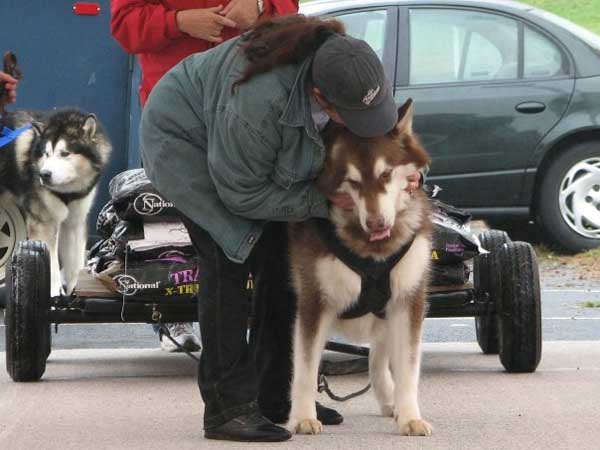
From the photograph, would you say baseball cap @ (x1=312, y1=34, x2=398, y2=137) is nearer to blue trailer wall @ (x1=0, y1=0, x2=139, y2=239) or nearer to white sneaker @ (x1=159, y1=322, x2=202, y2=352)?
white sneaker @ (x1=159, y1=322, x2=202, y2=352)

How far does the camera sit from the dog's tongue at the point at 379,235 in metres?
5.49

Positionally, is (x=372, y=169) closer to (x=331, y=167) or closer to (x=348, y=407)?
(x=331, y=167)

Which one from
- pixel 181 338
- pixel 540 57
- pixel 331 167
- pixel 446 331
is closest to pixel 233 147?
pixel 331 167

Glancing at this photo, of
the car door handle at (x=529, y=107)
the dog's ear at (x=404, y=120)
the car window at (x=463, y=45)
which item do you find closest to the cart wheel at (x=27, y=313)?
the dog's ear at (x=404, y=120)

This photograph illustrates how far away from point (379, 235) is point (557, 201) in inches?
269

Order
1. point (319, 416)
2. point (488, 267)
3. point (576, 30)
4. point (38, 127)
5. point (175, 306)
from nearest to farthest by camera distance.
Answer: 1. point (319, 416)
2. point (175, 306)
3. point (488, 267)
4. point (38, 127)
5. point (576, 30)

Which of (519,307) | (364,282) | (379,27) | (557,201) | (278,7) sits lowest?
(557,201)

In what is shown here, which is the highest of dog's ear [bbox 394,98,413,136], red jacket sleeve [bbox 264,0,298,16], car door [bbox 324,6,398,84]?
red jacket sleeve [bbox 264,0,298,16]

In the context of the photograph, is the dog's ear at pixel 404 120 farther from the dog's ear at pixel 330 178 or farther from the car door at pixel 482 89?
the car door at pixel 482 89

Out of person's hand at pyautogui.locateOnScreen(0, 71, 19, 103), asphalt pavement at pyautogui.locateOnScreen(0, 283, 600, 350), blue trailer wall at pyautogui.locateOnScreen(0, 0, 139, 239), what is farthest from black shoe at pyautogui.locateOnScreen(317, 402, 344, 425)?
blue trailer wall at pyautogui.locateOnScreen(0, 0, 139, 239)

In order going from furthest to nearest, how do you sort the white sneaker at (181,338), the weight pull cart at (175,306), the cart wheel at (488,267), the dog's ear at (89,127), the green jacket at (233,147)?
1. the dog's ear at (89,127)
2. the white sneaker at (181,338)
3. the cart wheel at (488,267)
4. the weight pull cart at (175,306)
5. the green jacket at (233,147)

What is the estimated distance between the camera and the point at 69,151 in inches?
392

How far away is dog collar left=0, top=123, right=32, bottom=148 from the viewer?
9.91 m

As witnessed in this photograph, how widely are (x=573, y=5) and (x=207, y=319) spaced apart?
83.8ft
